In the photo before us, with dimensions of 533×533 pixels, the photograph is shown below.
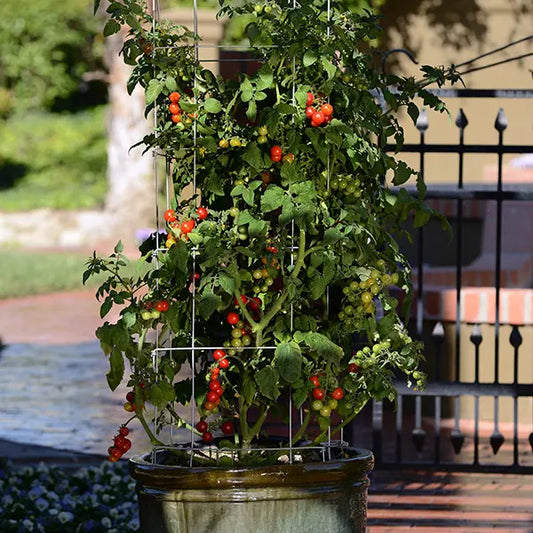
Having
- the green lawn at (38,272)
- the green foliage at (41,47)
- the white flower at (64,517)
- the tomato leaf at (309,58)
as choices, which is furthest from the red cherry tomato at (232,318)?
A: the green foliage at (41,47)

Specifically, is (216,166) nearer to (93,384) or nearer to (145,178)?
(93,384)

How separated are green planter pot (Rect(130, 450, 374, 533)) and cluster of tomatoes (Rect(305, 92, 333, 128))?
2.92 ft

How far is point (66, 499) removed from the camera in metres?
5.43

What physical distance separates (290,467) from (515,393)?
274cm

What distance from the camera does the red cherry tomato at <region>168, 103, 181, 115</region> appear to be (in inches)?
138

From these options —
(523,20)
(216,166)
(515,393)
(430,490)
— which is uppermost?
(523,20)

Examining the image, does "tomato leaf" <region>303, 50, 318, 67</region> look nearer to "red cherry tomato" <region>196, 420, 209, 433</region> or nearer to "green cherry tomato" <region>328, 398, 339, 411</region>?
"green cherry tomato" <region>328, 398, 339, 411</region>

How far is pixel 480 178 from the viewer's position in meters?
12.8

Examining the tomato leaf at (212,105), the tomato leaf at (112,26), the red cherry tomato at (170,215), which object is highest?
the tomato leaf at (112,26)

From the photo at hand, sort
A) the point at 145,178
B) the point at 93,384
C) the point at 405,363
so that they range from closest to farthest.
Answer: the point at 405,363
the point at 93,384
the point at 145,178

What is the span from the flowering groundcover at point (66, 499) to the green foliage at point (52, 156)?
60.6 feet

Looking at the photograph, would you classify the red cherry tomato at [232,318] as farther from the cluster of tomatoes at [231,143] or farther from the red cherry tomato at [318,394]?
the cluster of tomatoes at [231,143]

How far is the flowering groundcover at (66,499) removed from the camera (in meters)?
5.05

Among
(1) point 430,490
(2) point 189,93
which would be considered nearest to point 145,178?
(1) point 430,490
